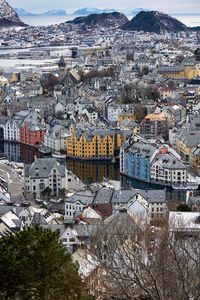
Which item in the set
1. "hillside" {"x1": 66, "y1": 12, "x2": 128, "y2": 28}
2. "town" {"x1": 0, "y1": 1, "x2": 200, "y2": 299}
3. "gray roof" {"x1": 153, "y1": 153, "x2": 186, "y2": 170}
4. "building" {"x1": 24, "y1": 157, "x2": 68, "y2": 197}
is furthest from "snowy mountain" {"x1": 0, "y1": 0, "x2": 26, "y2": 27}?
"building" {"x1": 24, "y1": 157, "x2": 68, "y2": 197}

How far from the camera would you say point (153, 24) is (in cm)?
7950

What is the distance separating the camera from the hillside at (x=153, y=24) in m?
78.9

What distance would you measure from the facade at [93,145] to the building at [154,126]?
207cm

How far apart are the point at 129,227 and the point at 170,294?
1.68 m

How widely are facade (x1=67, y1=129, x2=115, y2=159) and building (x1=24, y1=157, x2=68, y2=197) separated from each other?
4.36 m

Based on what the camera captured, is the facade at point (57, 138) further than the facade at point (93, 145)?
Yes

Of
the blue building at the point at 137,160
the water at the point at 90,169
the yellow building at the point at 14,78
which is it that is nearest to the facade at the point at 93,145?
the water at the point at 90,169

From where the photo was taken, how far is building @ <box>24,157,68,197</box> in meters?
13.5

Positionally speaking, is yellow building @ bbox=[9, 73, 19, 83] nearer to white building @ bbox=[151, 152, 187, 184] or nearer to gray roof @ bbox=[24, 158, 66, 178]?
white building @ bbox=[151, 152, 187, 184]

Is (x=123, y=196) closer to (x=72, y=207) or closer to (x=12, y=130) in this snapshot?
(x=72, y=207)

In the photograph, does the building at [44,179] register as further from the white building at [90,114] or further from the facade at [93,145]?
the white building at [90,114]

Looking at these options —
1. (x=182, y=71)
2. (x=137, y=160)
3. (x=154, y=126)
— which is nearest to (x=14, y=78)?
(x=182, y=71)

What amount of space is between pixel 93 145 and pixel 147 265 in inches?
515

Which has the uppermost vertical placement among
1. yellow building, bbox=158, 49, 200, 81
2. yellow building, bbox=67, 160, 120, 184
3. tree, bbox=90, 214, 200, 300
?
yellow building, bbox=158, 49, 200, 81
